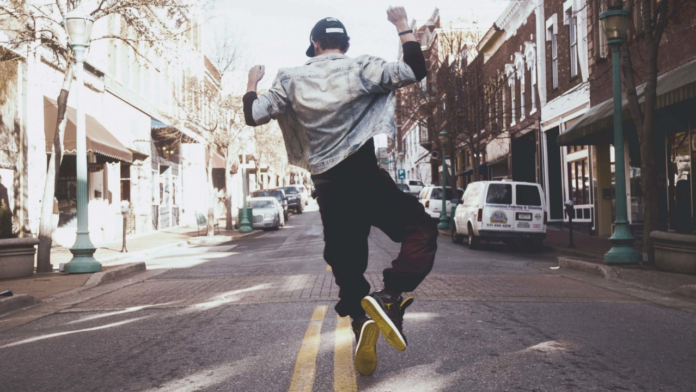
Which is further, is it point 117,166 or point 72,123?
point 117,166

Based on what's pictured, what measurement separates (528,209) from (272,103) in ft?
45.2

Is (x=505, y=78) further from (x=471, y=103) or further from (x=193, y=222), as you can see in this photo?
(x=193, y=222)

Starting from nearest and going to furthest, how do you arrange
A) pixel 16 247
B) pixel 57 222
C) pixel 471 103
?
pixel 16 247 → pixel 57 222 → pixel 471 103

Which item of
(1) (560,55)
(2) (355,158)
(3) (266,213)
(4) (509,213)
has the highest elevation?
(1) (560,55)

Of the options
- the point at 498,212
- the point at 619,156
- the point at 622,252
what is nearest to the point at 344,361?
the point at 622,252

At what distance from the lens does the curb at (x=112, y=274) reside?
1061 cm

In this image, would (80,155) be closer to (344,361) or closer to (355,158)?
(344,361)

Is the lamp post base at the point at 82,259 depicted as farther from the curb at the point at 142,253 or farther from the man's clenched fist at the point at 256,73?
the man's clenched fist at the point at 256,73

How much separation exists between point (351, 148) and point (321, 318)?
2526 mm

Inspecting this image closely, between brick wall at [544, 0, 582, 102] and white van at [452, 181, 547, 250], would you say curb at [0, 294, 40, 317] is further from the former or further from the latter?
brick wall at [544, 0, 582, 102]

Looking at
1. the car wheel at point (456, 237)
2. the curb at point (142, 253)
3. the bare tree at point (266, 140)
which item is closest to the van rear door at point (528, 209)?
the car wheel at point (456, 237)

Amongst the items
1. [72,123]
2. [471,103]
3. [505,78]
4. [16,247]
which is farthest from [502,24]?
[16,247]

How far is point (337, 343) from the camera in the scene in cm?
502

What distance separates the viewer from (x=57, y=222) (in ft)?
67.2
